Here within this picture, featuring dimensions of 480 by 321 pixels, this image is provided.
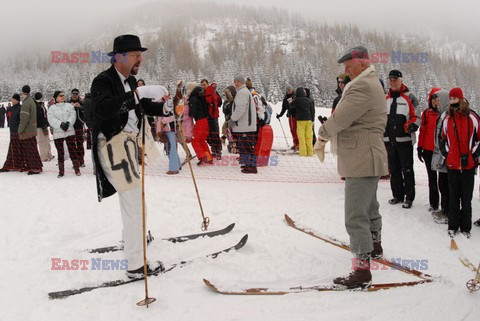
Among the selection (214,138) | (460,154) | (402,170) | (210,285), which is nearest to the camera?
(210,285)

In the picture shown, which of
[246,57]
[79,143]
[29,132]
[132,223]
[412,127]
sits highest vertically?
[246,57]

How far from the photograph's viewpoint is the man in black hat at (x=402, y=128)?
5461mm

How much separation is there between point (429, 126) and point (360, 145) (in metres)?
2.68

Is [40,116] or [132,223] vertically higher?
[40,116]

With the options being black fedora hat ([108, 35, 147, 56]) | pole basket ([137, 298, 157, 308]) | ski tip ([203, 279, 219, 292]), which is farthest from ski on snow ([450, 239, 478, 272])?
black fedora hat ([108, 35, 147, 56])

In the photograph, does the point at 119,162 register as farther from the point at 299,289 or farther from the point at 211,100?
the point at 211,100

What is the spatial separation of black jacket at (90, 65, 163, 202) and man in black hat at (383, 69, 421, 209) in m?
4.07

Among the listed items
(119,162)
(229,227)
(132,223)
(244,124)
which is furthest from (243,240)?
(244,124)

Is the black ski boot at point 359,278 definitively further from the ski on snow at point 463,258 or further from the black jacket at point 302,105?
the black jacket at point 302,105

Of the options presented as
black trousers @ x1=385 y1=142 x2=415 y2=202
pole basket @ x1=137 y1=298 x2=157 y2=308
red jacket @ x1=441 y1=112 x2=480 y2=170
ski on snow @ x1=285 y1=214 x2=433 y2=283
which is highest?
red jacket @ x1=441 y1=112 x2=480 y2=170

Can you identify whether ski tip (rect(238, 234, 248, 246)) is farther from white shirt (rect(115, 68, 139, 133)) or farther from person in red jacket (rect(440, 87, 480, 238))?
person in red jacket (rect(440, 87, 480, 238))

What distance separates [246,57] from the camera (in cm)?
11244

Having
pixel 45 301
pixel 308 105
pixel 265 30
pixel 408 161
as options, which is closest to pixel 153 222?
pixel 45 301

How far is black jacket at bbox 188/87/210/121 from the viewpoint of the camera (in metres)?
8.34
